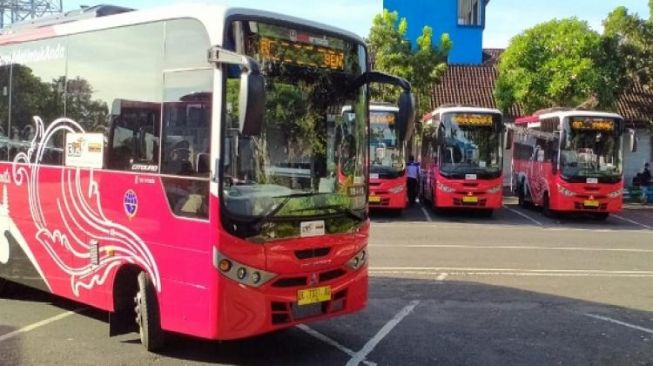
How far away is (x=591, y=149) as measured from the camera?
68.1 ft

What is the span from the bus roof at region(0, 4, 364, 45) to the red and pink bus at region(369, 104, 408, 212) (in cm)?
1288

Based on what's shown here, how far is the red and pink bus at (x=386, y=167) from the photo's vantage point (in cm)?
2039

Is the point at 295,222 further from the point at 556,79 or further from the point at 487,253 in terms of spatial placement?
the point at 556,79

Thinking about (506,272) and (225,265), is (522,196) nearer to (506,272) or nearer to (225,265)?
(506,272)

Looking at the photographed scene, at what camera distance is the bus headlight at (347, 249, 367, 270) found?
6.86 meters

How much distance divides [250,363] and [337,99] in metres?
2.57

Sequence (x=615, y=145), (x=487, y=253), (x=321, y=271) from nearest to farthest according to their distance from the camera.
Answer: (x=321, y=271) → (x=487, y=253) → (x=615, y=145)

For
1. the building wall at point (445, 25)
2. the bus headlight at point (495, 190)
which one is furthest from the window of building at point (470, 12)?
the bus headlight at point (495, 190)

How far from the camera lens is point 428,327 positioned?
7965mm

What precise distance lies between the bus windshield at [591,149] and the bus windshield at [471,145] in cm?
192

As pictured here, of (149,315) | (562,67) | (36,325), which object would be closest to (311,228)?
(149,315)

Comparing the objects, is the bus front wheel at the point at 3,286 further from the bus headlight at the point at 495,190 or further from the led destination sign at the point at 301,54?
the bus headlight at the point at 495,190

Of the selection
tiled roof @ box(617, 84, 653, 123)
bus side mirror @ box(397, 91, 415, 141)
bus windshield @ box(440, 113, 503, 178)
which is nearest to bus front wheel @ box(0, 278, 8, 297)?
bus side mirror @ box(397, 91, 415, 141)

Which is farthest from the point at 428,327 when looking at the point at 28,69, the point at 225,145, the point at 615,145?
the point at 615,145
